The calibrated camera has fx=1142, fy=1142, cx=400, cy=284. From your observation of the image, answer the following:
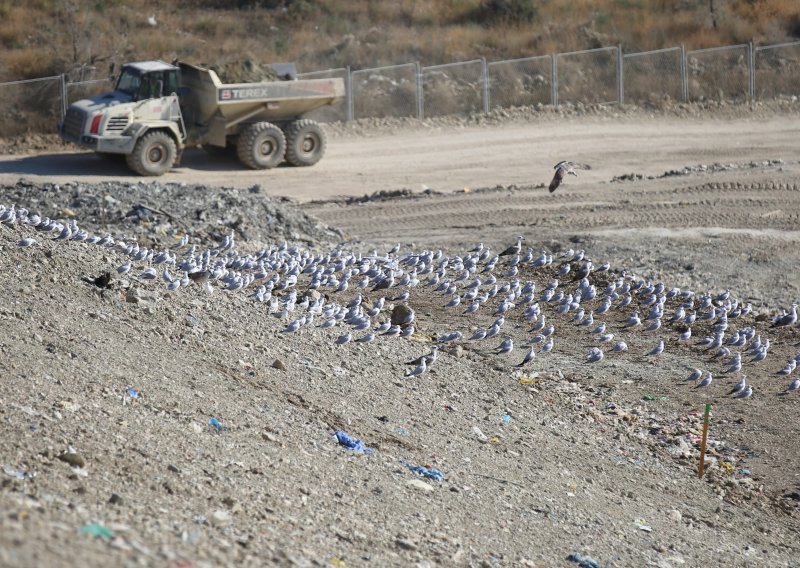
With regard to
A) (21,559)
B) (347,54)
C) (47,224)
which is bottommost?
(21,559)

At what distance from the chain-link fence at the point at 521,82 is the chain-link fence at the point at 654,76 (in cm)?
235

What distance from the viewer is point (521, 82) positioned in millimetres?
31906

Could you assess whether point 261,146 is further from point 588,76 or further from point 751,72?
point 751,72

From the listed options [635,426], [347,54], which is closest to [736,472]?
[635,426]

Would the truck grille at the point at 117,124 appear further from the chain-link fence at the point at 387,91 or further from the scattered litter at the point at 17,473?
the scattered litter at the point at 17,473

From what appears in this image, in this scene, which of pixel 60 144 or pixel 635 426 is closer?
pixel 635 426

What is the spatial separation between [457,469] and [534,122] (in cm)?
2256

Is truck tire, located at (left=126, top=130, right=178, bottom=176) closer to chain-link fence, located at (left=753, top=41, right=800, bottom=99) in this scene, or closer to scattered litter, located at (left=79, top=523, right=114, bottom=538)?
chain-link fence, located at (left=753, top=41, right=800, bottom=99)

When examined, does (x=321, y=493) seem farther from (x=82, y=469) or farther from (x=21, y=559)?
(x=21, y=559)

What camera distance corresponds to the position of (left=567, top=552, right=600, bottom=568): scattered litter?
7.62 m

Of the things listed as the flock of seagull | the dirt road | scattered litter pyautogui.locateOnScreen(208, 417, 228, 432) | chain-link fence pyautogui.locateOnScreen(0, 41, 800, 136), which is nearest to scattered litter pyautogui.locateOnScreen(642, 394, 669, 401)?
the flock of seagull

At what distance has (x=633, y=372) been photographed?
12180 mm

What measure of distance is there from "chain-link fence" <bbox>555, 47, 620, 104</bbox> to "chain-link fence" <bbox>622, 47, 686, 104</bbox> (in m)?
0.38

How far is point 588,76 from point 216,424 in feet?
85.6
